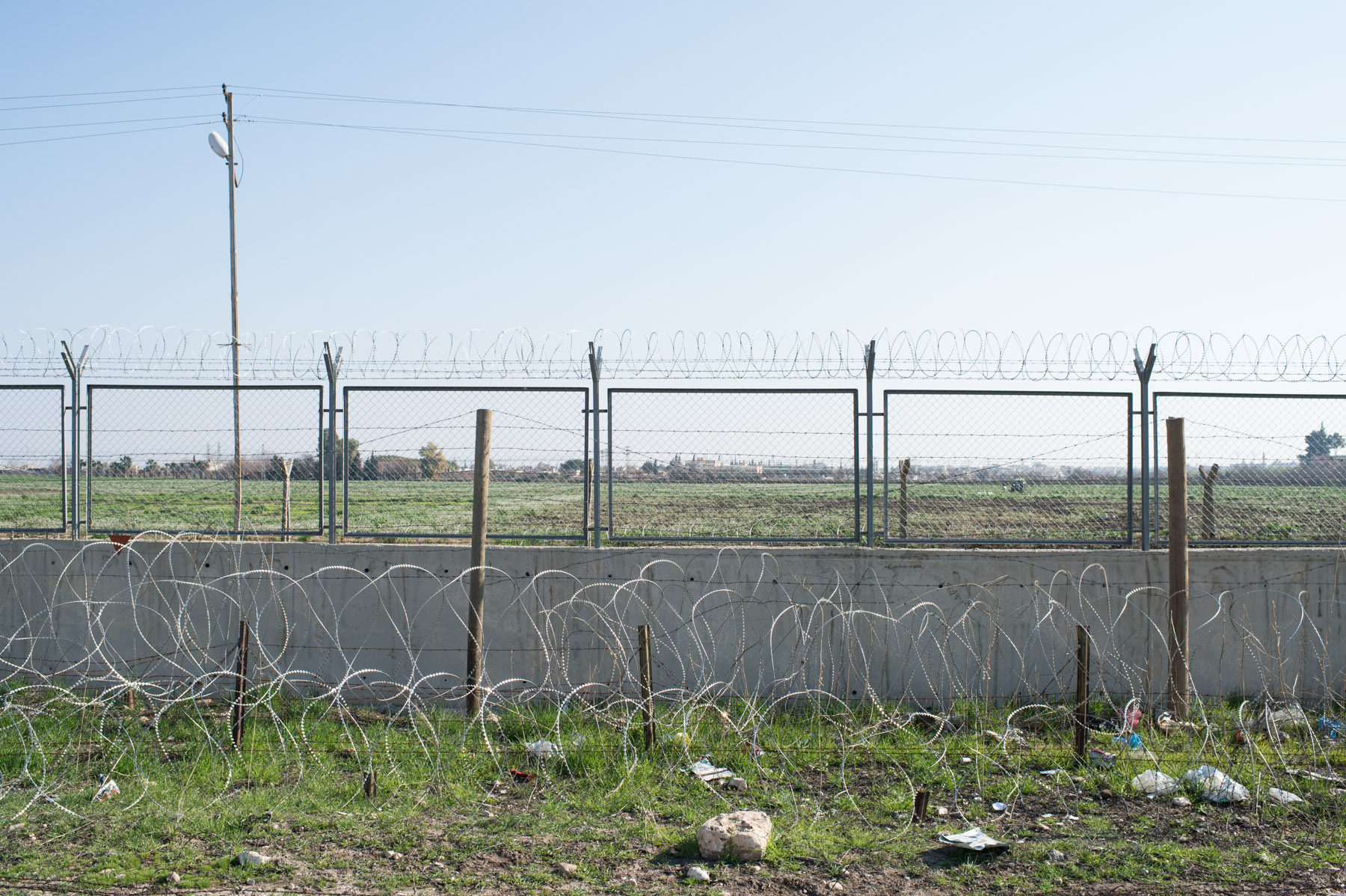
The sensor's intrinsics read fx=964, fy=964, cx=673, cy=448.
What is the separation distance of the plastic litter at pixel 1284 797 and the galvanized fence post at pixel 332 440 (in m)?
7.08

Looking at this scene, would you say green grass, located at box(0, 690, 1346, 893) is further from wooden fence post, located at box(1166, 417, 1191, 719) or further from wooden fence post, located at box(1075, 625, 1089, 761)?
wooden fence post, located at box(1166, 417, 1191, 719)

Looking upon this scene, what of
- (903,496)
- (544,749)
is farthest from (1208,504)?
(544,749)

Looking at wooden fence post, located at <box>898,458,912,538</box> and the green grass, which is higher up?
wooden fence post, located at <box>898,458,912,538</box>

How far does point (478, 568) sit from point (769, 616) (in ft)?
7.85

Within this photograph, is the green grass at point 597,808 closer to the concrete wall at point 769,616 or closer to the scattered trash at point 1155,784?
the scattered trash at point 1155,784

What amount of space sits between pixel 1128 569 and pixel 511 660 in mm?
5206

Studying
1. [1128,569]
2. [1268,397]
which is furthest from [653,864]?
[1268,397]

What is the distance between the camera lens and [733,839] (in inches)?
187

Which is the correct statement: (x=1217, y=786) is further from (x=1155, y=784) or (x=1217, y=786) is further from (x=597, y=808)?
(x=597, y=808)

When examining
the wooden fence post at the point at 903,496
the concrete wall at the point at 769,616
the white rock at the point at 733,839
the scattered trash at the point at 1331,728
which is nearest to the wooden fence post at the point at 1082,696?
the concrete wall at the point at 769,616

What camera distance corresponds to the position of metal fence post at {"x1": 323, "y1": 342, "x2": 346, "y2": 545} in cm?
834

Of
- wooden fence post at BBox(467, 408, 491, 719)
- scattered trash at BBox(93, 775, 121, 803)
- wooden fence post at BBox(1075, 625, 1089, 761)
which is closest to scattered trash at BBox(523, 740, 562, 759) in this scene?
wooden fence post at BBox(467, 408, 491, 719)

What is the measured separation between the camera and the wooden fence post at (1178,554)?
24.5 feet

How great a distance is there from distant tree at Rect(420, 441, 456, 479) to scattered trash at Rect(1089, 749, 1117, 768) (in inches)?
217
